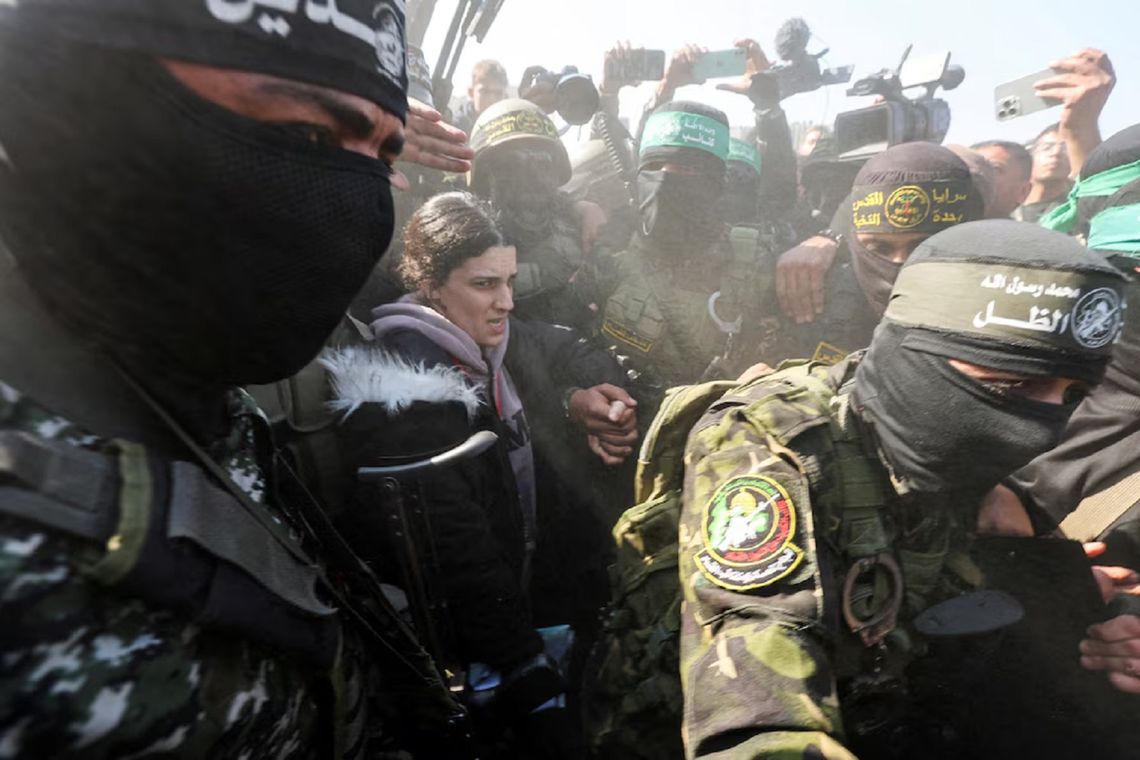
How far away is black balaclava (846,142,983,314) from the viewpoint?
312 centimetres

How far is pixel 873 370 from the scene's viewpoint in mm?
1692

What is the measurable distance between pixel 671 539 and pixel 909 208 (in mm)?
2436

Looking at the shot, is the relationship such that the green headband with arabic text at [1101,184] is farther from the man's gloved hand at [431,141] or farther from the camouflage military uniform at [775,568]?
the man's gloved hand at [431,141]

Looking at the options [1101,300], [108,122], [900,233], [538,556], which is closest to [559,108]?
[900,233]

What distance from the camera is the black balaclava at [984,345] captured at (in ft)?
4.81

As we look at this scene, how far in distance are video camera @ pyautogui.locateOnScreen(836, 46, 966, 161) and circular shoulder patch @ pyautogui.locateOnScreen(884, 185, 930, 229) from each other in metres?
1.97

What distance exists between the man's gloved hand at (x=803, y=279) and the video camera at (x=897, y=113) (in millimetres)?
1928

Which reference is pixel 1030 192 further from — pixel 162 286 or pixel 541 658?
pixel 162 286

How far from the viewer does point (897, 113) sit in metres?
5.09

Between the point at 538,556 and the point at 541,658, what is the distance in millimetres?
983

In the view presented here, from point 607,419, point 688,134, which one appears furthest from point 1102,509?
point 688,134

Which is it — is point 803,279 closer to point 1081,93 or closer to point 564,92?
point 1081,93

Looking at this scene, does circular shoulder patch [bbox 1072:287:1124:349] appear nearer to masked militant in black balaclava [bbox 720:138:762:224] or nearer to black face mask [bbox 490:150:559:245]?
black face mask [bbox 490:150:559:245]

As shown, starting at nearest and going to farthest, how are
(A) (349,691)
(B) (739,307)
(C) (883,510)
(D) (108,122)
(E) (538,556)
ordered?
(D) (108,122) < (A) (349,691) < (C) (883,510) < (E) (538,556) < (B) (739,307)
